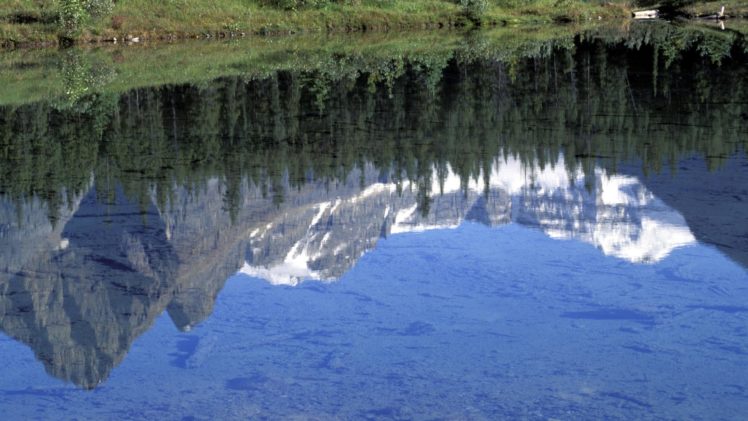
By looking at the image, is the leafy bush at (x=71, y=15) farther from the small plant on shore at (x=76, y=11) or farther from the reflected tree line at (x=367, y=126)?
the reflected tree line at (x=367, y=126)

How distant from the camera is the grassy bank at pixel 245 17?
69.1m

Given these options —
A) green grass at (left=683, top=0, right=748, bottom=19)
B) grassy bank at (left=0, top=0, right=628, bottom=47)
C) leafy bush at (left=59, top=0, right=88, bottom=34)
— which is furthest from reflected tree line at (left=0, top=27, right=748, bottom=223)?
green grass at (left=683, top=0, right=748, bottom=19)

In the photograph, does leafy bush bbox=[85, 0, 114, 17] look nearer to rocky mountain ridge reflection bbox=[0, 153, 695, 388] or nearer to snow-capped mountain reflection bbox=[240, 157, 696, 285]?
rocky mountain ridge reflection bbox=[0, 153, 695, 388]

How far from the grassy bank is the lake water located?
37377mm

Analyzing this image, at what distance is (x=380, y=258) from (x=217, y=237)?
3028 mm

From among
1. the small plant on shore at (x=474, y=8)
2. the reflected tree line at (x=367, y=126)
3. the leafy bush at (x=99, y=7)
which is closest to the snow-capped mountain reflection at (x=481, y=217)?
the reflected tree line at (x=367, y=126)

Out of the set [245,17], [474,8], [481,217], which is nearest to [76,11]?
[245,17]

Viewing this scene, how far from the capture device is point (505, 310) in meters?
13.9

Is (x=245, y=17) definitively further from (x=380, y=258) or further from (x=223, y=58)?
(x=380, y=258)

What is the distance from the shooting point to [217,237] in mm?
17781

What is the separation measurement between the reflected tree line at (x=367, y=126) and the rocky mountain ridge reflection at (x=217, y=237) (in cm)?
64

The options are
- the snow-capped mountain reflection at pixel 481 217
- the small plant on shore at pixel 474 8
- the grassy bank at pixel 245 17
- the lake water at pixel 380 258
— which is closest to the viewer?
the lake water at pixel 380 258

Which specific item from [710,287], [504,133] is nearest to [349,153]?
[504,133]

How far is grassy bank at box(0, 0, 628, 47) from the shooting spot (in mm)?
69125
